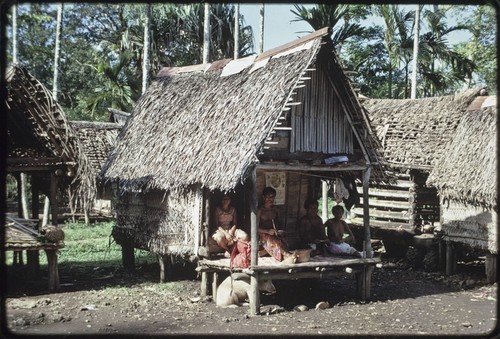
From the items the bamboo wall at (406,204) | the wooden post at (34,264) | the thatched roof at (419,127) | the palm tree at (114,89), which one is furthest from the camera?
the palm tree at (114,89)

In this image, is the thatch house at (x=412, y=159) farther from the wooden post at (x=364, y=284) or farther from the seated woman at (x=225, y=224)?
the seated woman at (x=225, y=224)

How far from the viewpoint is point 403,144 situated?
17.1m

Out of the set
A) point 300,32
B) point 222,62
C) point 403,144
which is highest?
point 300,32

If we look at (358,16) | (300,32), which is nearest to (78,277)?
(300,32)

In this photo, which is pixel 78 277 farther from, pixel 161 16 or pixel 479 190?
pixel 161 16

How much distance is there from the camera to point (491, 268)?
1294 centimetres

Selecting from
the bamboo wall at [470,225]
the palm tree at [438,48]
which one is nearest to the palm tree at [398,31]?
the palm tree at [438,48]

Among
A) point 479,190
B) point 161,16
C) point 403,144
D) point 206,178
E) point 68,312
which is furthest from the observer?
point 161,16

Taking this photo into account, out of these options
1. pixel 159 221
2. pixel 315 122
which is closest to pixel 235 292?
pixel 159 221

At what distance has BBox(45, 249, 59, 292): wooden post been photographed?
11.0 m

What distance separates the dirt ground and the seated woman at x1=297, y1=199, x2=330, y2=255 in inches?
43.0

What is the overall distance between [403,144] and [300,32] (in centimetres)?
811

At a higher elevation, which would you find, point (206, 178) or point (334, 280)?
point (206, 178)

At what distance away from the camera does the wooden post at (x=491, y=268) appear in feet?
42.1
